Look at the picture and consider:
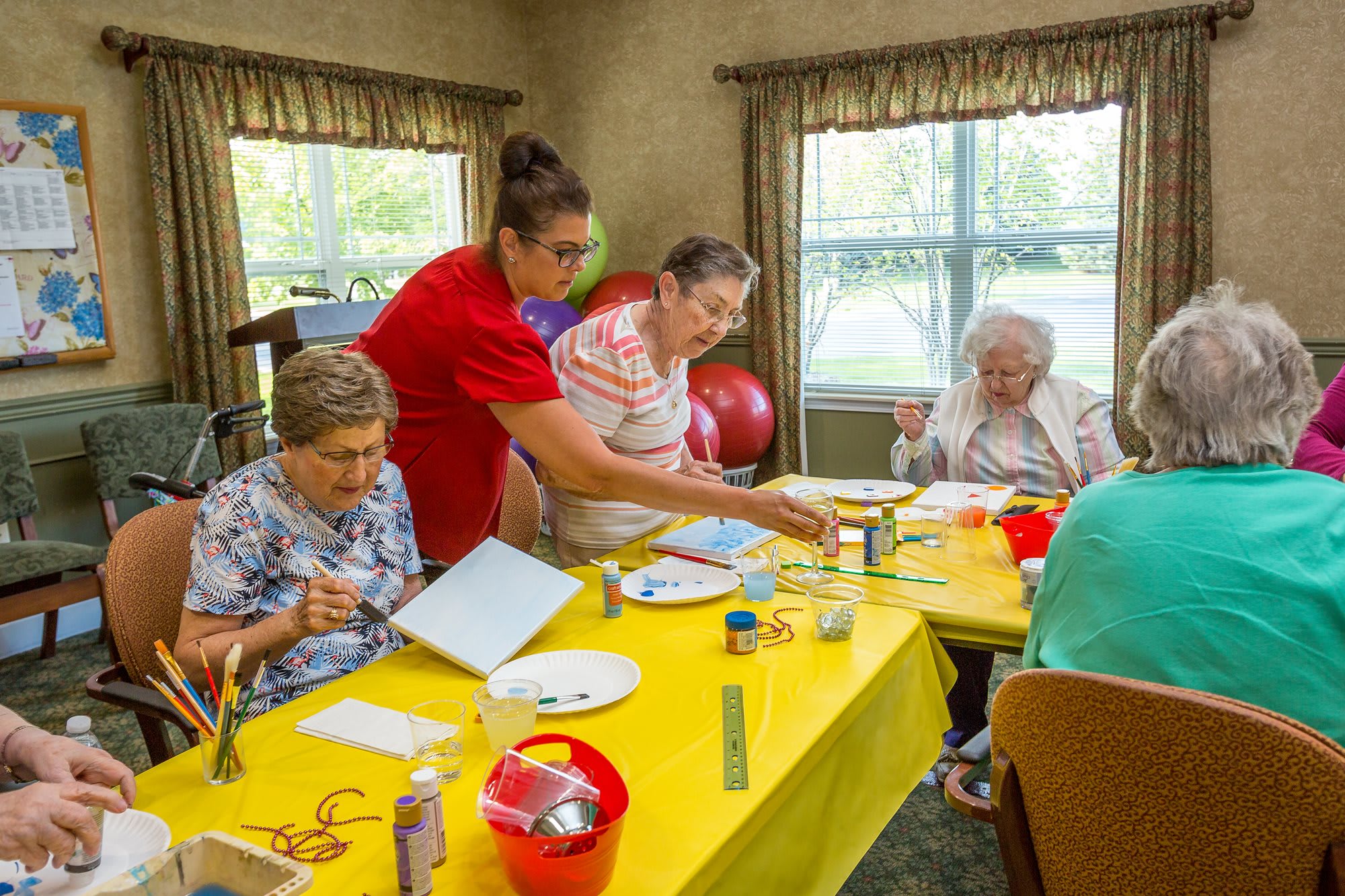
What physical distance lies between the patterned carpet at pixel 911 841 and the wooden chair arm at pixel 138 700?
1346mm

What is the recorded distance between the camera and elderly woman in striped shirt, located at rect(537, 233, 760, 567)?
238cm

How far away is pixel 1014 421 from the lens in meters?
2.92

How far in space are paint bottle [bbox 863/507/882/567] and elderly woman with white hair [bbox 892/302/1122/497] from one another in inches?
33.2

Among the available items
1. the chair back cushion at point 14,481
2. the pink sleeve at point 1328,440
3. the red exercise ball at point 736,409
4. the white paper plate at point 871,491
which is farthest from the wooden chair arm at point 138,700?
the red exercise ball at point 736,409

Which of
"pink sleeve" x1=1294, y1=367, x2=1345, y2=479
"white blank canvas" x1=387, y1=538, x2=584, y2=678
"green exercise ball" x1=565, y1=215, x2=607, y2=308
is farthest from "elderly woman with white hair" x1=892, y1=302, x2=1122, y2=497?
"green exercise ball" x1=565, y1=215, x2=607, y2=308

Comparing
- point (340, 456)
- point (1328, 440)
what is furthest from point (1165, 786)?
point (1328, 440)

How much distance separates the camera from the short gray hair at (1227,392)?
4.69ft

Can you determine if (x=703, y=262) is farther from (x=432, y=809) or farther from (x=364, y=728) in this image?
(x=432, y=809)

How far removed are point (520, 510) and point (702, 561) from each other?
1.86 ft

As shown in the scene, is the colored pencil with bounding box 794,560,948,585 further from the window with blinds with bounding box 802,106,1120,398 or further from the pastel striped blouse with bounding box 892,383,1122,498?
the window with blinds with bounding box 802,106,1120,398

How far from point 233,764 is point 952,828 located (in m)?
1.85

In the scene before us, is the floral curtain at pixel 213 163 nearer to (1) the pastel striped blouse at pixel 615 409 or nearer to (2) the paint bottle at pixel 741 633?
(1) the pastel striped blouse at pixel 615 409

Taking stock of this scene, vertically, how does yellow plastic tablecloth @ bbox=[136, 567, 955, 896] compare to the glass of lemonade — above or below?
below

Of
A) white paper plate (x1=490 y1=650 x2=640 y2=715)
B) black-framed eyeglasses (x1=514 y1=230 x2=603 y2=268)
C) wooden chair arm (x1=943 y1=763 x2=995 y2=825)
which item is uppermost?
black-framed eyeglasses (x1=514 y1=230 x2=603 y2=268)
